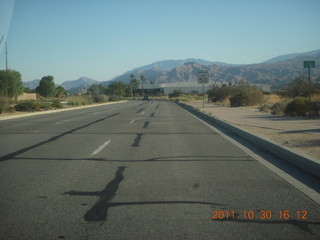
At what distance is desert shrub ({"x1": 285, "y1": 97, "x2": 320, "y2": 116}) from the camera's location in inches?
794

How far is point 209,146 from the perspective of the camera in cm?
1104

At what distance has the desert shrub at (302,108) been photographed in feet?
66.2

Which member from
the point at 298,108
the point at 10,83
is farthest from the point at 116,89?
the point at 298,108

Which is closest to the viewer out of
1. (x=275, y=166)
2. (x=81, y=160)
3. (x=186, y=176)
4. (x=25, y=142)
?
(x=186, y=176)

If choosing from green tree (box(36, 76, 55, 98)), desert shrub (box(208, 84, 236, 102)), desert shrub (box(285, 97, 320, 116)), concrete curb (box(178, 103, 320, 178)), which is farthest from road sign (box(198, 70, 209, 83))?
green tree (box(36, 76, 55, 98))

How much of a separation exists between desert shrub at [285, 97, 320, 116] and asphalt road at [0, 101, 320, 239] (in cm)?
1250

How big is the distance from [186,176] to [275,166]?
2416 mm

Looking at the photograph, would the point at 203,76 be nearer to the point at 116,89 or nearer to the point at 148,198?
the point at 148,198

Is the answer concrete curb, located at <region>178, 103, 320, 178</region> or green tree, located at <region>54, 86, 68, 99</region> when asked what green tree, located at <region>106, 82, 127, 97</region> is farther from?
concrete curb, located at <region>178, 103, 320, 178</region>

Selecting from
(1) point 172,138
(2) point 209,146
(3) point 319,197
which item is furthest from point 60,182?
(1) point 172,138

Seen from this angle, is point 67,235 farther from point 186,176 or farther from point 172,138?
point 172,138

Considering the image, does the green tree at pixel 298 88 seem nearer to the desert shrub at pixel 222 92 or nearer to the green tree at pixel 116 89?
the desert shrub at pixel 222 92

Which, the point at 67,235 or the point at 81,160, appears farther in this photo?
the point at 81,160

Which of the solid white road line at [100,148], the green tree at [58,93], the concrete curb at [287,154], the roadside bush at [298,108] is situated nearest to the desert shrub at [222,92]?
the roadside bush at [298,108]
